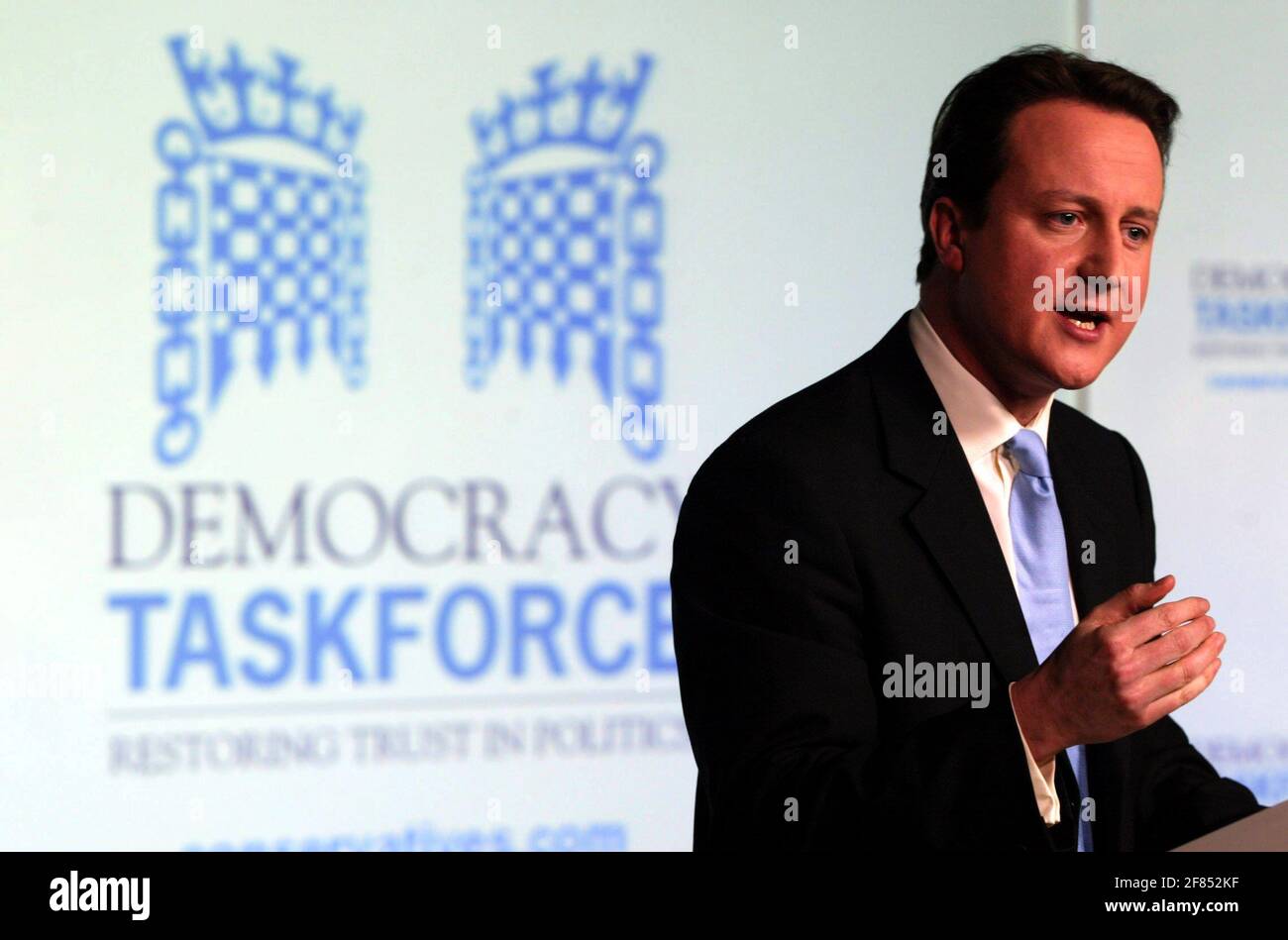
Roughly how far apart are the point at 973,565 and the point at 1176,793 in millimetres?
363

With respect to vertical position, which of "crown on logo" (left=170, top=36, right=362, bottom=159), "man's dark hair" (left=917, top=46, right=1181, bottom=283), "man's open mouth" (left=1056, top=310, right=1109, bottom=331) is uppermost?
"crown on logo" (left=170, top=36, right=362, bottom=159)

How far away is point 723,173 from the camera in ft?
9.61

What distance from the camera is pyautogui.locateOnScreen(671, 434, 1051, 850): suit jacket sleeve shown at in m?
1.33

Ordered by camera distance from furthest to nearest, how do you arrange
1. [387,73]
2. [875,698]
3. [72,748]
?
[387,73] → [72,748] → [875,698]

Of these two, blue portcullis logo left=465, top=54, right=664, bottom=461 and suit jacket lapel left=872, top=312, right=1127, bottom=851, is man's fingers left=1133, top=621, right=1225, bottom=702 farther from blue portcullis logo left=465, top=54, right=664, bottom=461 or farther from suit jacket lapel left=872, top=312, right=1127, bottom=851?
blue portcullis logo left=465, top=54, right=664, bottom=461

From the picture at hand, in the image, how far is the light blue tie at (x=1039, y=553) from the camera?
5.27 feet

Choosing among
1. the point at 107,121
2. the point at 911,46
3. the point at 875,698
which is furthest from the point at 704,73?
the point at 875,698

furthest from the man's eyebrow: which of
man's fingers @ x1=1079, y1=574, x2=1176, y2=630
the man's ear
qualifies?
man's fingers @ x1=1079, y1=574, x2=1176, y2=630

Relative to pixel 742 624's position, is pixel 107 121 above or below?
above

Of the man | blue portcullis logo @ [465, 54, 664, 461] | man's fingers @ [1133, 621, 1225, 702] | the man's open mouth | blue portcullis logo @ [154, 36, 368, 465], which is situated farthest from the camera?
blue portcullis logo @ [465, 54, 664, 461]

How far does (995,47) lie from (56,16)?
182cm

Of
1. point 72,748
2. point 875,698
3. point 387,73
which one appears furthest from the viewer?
point 387,73

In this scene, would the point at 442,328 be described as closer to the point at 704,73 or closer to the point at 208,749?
the point at 704,73

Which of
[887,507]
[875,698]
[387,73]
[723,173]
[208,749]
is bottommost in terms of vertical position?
[208,749]
